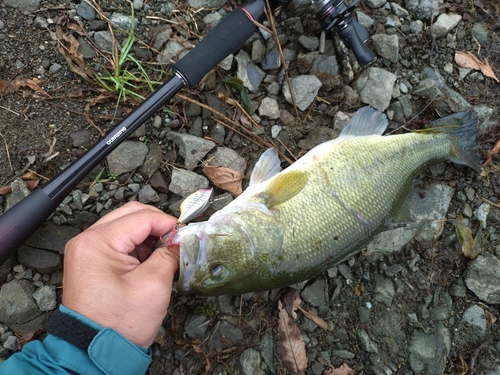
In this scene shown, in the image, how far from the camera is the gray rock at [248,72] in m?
3.48

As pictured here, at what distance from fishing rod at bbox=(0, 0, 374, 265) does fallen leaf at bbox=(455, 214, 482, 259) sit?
76.0 inches

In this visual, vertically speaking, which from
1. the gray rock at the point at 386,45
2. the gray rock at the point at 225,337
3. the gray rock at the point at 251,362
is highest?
the gray rock at the point at 386,45

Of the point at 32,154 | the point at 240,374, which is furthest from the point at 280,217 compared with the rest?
the point at 32,154

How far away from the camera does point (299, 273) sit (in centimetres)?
281

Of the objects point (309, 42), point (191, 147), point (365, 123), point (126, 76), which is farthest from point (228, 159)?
point (309, 42)

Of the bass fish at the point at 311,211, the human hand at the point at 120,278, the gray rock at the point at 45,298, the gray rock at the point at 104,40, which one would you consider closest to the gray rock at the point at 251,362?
the bass fish at the point at 311,211

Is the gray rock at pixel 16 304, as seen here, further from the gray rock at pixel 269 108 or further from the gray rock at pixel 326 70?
the gray rock at pixel 326 70

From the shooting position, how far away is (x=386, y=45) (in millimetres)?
3824

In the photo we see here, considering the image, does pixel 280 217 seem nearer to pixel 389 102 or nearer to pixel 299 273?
pixel 299 273

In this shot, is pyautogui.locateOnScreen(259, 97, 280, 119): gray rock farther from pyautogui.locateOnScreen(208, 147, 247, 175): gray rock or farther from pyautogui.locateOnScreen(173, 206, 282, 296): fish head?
pyautogui.locateOnScreen(173, 206, 282, 296): fish head

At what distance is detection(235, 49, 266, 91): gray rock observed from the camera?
3479 millimetres

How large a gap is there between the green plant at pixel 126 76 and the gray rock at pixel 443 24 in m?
3.01

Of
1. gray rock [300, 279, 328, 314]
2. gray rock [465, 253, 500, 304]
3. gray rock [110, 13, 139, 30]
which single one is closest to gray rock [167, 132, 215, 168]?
gray rock [110, 13, 139, 30]

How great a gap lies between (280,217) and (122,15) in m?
2.35
